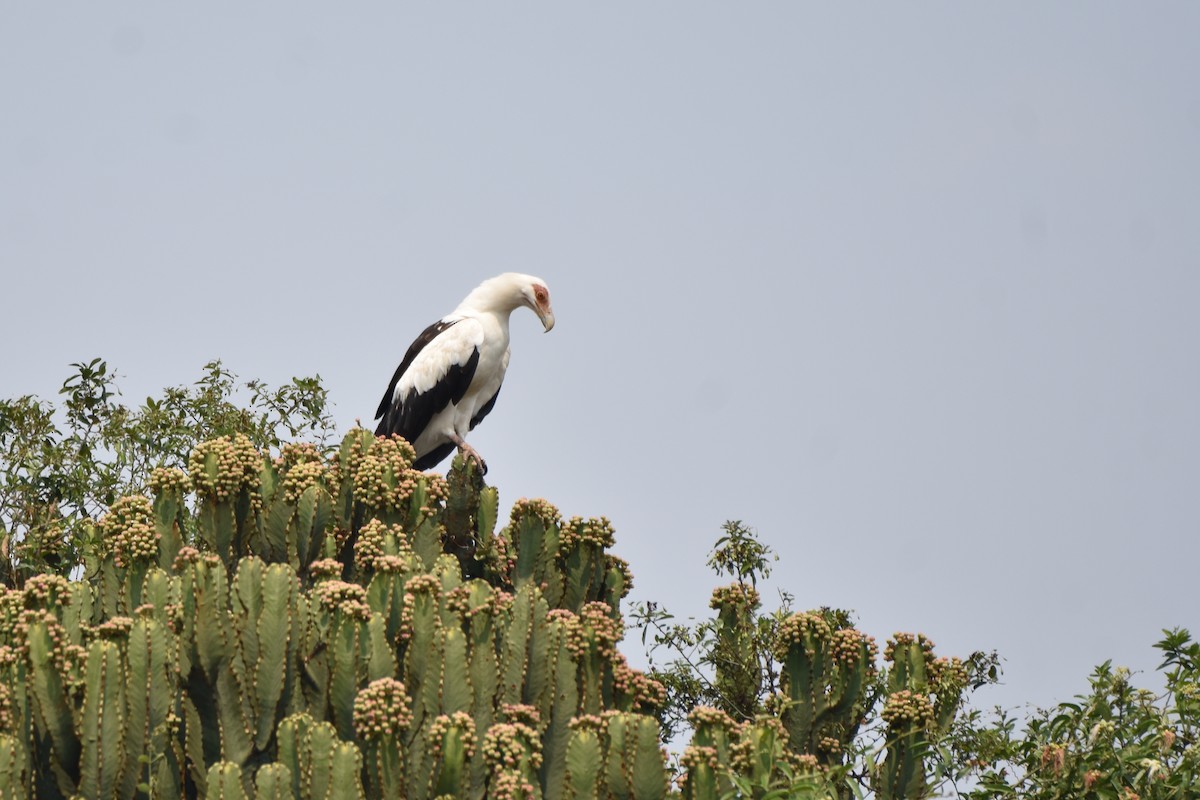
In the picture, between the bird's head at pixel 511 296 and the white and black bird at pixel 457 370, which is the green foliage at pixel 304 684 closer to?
the white and black bird at pixel 457 370

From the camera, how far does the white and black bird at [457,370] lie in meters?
12.5

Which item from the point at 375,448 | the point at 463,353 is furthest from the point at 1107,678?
the point at 463,353

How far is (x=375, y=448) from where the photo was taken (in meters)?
8.54

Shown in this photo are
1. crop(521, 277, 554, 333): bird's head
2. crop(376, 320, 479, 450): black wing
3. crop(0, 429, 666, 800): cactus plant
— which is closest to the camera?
crop(0, 429, 666, 800): cactus plant

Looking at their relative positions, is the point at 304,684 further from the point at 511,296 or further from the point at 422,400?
the point at 511,296

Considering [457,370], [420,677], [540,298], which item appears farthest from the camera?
[540,298]

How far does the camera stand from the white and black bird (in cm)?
1248

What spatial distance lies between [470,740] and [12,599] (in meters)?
2.39

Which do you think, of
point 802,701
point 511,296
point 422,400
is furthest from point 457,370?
point 802,701

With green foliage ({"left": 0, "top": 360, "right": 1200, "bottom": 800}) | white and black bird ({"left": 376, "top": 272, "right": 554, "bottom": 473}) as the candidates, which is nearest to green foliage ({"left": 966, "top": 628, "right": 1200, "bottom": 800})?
green foliage ({"left": 0, "top": 360, "right": 1200, "bottom": 800})

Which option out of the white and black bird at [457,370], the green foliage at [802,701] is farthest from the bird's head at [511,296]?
the green foliage at [802,701]

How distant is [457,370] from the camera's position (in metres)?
12.5

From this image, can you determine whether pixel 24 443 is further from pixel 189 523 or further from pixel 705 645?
pixel 705 645

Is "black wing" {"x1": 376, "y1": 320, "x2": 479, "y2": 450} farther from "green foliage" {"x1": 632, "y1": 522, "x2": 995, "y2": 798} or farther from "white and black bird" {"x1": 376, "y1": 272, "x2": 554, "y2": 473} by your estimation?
"green foliage" {"x1": 632, "y1": 522, "x2": 995, "y2": 798}
